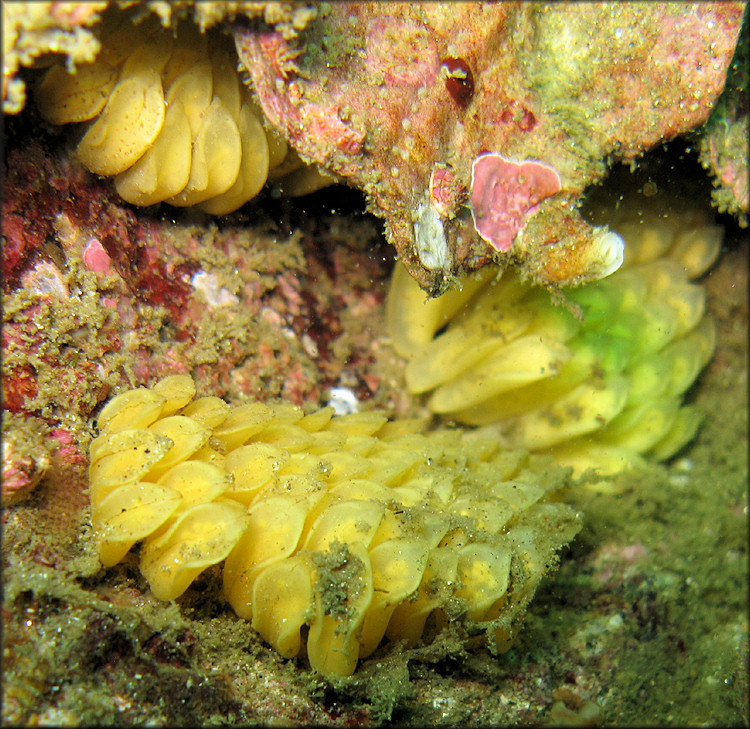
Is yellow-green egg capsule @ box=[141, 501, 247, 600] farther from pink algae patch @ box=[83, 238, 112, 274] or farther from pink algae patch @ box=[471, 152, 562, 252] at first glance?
pink algae patch @ box=[471, 152, 562, 252]

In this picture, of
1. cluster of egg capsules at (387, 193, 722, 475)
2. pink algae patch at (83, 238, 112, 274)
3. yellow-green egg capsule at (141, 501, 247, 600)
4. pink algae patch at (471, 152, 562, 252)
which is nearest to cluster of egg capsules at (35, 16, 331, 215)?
pink algae patch at (83, 238, 112, 274)

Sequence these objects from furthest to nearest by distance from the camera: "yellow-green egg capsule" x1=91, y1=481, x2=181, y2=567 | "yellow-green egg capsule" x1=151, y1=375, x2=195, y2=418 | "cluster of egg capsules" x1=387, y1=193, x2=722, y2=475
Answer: "cluster of egg capsules" x1=387, y1=193, x2=722, y2=475
"yellow-green egg capsule" x1=151, y1=375, x2=195, y2=418
"yellow-green egg capsule" x1=91, y1=481, x2=181, y2=567

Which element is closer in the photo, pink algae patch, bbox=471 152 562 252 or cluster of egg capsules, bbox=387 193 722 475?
pink algae patch, bbox=471 152 562 252

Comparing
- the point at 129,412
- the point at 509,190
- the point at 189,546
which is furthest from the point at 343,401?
the point at 509,190

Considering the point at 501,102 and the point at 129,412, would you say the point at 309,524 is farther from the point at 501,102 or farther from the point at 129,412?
the point at 501,102

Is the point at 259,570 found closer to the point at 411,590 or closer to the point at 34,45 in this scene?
the point at 411,590

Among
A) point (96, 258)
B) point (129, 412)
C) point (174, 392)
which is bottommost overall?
point (129, 412)

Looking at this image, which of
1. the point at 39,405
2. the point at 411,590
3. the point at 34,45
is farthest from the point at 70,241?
the point at 411,590
